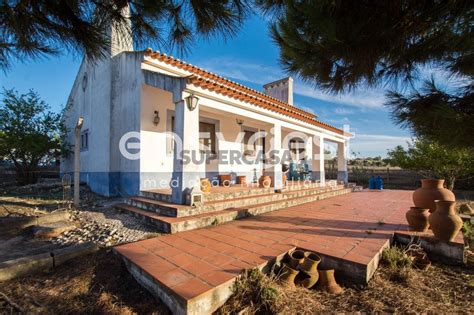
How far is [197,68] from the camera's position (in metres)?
8.14

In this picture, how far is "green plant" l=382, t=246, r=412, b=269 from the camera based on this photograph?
10.9ft

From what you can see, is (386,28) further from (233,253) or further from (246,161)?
(246,161)

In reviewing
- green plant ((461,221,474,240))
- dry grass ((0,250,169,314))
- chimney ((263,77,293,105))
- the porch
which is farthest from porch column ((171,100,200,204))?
chimney ((263,77,293,105))

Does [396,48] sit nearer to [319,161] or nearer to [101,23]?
[101,23]

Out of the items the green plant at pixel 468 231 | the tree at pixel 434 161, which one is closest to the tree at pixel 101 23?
the green plant at pixel 468 231

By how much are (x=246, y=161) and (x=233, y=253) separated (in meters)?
7.39

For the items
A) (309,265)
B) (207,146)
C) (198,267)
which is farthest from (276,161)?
(198,267)

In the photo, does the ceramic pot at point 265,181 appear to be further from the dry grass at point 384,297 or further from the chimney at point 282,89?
the chimney at point 282,89

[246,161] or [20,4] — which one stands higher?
[20,4]

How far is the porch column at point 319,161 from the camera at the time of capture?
11.4 metres

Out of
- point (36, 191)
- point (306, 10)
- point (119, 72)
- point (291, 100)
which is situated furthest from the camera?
point (291, 100)

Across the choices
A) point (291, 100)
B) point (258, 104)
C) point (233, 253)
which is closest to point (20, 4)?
point (233, 253)

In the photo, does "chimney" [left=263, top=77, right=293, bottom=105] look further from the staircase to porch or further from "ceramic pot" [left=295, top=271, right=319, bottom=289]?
"ceramic pot" [left=295, top=271, right=319, bottom=289]

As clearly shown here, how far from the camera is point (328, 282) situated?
2.84 metres
